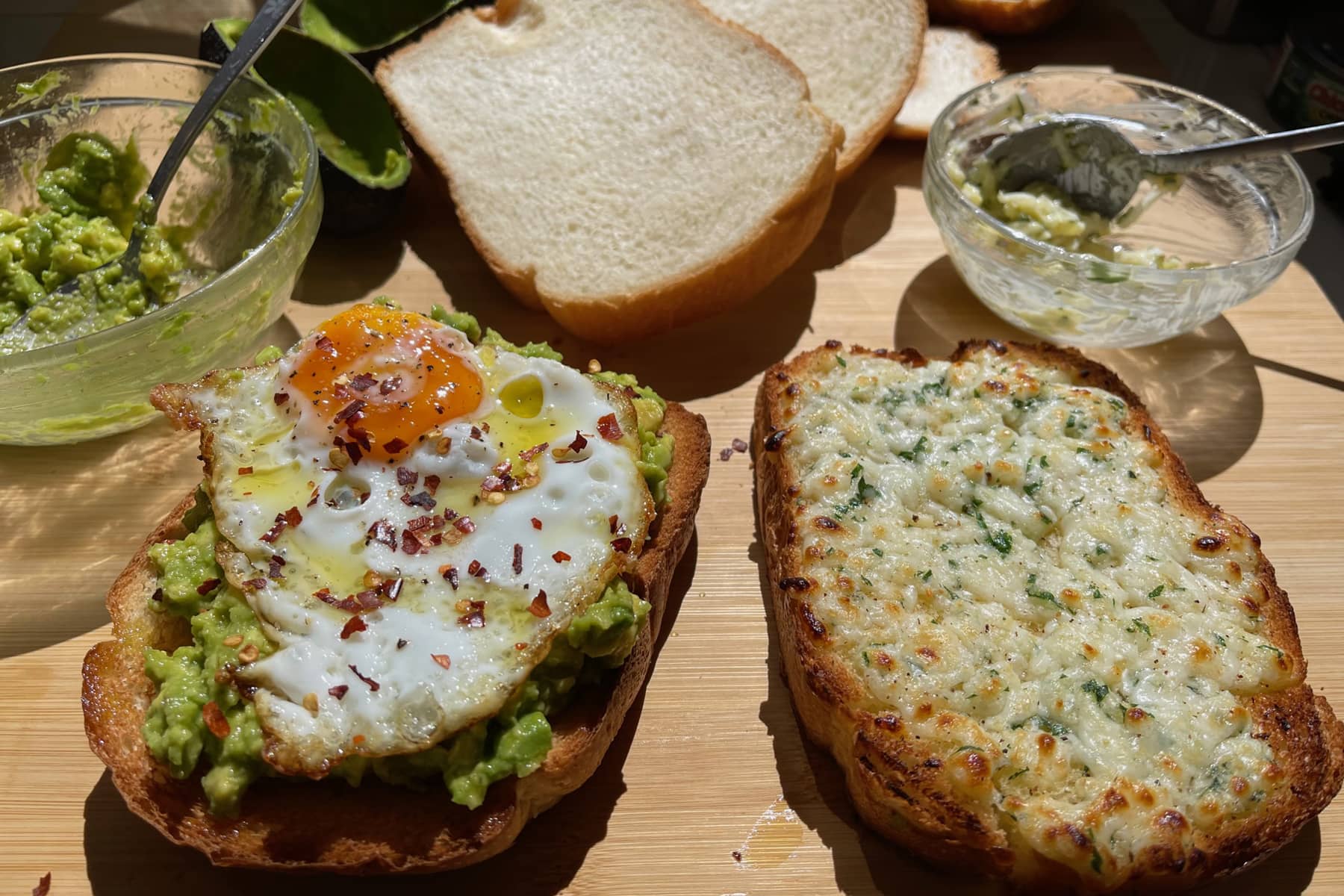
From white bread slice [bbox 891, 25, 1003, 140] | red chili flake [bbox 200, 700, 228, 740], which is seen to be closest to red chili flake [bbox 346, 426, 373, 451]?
red chili flake [bbox 200, 700, 228, 740]

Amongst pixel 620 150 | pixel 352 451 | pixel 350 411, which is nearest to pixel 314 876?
pixel 352 451

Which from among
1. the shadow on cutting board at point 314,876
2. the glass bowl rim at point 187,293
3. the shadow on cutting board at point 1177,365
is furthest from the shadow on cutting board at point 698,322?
the shadow on cutting board at point 314,876

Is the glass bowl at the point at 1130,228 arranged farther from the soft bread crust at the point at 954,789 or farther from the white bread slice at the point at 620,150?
A: the soft bread crust at the point at 954,789

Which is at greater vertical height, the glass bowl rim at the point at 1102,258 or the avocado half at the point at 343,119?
the glass bowl rim at the point at 1102,258

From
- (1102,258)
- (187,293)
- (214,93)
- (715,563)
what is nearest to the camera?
(715,563)

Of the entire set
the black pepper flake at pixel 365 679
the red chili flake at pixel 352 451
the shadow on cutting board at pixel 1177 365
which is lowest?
the shadow on cutting board at pixel 1177 365

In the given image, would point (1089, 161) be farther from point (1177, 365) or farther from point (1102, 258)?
point (1177, 365)

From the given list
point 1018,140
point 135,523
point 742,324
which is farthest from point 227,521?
point 1018,140
